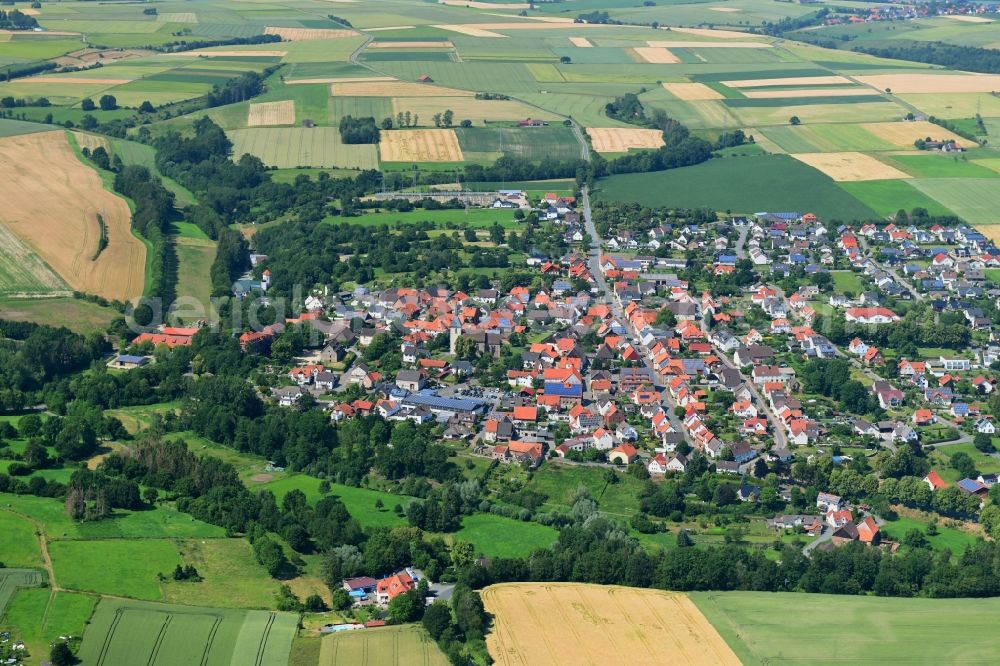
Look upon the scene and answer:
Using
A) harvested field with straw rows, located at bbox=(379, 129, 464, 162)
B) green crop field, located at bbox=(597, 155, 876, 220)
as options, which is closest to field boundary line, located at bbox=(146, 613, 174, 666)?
green crop field, located at bbox=(597, 155, 876, 220)

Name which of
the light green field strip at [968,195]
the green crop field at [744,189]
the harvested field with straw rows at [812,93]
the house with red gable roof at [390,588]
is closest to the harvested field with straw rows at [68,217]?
the green crop field at [744,189]

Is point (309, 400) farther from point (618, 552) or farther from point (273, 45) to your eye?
point (273, 45)

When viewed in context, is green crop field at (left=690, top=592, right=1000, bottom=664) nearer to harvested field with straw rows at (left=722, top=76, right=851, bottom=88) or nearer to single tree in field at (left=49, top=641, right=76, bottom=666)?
single tree in field at (left=49, top=641, right=76, bottom=666)

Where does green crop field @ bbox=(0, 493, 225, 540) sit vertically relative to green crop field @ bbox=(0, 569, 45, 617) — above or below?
below

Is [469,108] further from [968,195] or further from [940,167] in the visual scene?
[968,195]

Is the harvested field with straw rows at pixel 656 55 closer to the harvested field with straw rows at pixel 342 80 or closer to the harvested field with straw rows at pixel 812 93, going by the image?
the harvested field with straw rows at pixel 812 93

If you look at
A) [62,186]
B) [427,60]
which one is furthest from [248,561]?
[427,60]

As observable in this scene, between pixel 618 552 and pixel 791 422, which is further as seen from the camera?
pixel 791 422
